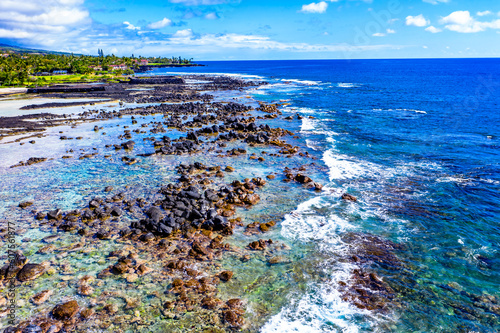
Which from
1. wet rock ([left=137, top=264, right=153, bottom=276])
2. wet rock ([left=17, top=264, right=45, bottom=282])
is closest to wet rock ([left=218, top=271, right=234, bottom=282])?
wet rock ([left=137, top=264, right=153, bottom=276])

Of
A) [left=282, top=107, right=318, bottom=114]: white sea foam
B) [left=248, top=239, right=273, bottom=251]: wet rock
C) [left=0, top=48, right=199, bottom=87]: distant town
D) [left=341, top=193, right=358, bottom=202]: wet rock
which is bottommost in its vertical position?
[left=248, top=239, right=273, bottom=251]: wet rock

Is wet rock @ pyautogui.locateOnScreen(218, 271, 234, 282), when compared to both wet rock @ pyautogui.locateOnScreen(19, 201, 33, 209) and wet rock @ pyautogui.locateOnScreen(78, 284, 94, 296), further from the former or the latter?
wet rock @ pyautogui.locateOnScreen(19, 201, 33, 209)

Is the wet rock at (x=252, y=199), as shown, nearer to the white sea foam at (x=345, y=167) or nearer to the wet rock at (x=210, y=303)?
the white sea foam at (x=345, y=167)

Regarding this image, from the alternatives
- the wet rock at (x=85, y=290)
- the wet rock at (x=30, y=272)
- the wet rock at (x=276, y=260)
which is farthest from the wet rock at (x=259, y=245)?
the wet rock at (x=30, y=272)

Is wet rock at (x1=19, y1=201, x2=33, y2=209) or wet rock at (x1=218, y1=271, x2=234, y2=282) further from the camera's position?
wet rock at (x1=19, y1=201, x2=33, y2=209)

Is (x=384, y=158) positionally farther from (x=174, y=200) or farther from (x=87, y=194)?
(x=87, y=194)

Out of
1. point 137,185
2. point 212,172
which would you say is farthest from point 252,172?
point 137,185

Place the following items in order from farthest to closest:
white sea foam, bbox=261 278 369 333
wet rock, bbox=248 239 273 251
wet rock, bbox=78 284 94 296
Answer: wet rock, bbox=248 239 273 251, wet rock, bbox=78 284 94 296, white sea foam, bbox=261 278 369 333
